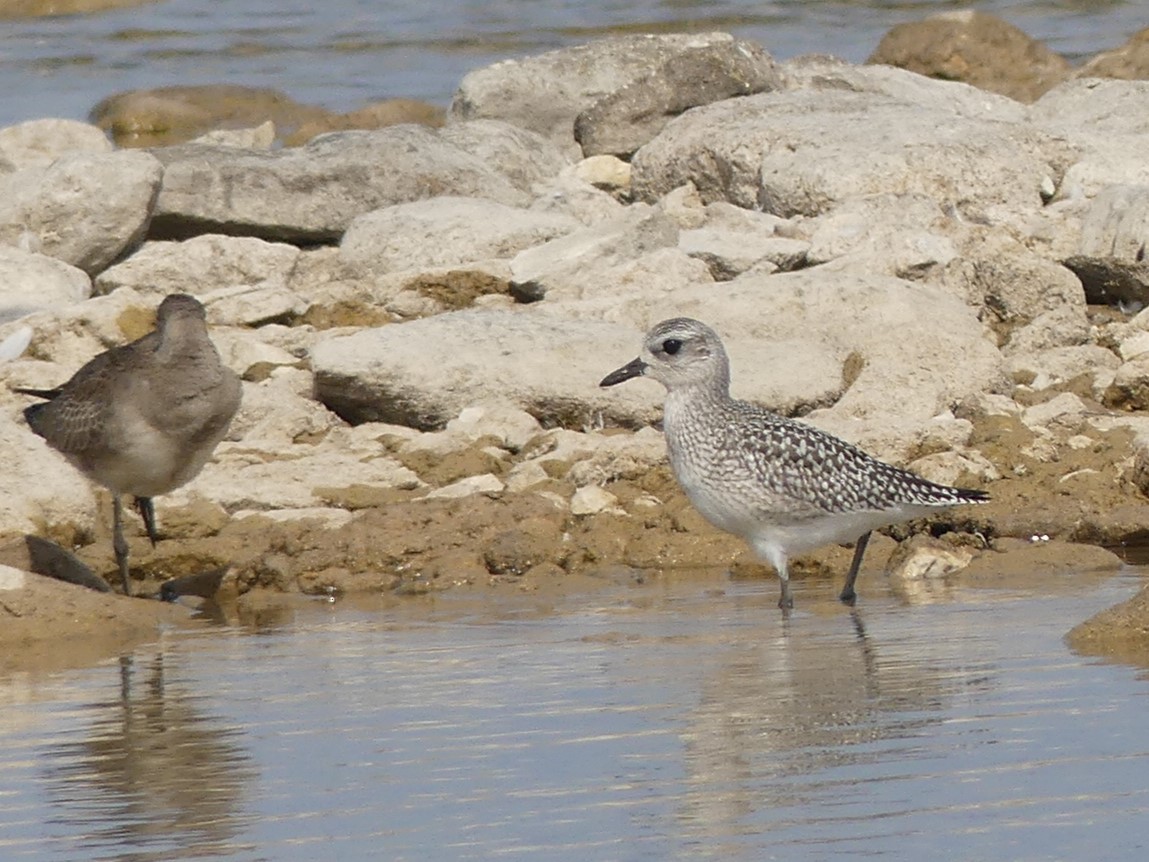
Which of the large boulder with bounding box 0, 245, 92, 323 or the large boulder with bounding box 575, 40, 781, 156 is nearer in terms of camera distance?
the large boulder with bounding box 0, 245, 92, 323

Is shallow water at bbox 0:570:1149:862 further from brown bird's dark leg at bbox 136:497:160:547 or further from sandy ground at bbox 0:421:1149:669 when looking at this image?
brown bird's dark leg at bbox 136:497:160:547

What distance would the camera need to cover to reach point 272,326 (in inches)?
590

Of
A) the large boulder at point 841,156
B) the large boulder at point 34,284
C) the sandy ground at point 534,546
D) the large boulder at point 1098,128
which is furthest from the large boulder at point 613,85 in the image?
the sandy ground at point 534,546

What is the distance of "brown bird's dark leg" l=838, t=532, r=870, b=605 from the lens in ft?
34.6

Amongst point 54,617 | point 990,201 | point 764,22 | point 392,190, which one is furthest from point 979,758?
point 764,22

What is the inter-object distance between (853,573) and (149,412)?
3444mm

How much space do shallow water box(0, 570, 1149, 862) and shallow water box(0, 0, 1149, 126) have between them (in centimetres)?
2062

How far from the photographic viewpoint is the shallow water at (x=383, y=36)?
32.0 metres

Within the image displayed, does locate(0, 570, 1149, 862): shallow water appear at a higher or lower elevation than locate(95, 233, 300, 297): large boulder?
lower

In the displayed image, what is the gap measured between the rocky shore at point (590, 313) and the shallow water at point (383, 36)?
11.6 meters

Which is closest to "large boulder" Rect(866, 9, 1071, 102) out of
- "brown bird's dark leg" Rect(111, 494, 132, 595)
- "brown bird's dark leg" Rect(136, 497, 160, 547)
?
"brown bird's dark leg" Rect(136, 497, 160, 547)

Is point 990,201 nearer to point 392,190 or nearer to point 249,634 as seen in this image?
point 392,190

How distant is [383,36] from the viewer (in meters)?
35.7

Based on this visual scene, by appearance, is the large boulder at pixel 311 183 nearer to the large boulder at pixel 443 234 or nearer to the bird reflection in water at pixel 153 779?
the large boulder at pixel 443 234
